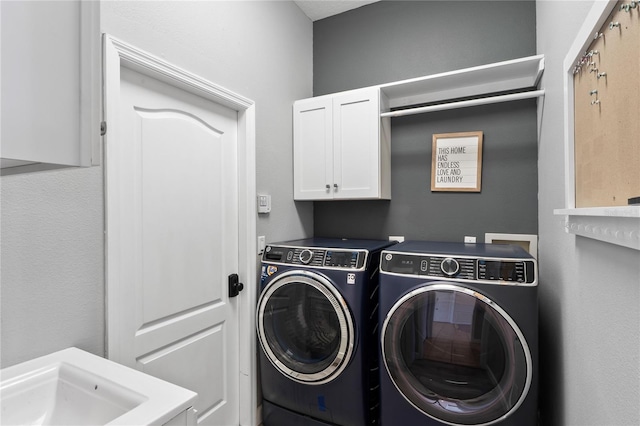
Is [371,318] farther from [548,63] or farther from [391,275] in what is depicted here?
[548,63]

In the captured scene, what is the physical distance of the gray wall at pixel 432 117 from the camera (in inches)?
81.7

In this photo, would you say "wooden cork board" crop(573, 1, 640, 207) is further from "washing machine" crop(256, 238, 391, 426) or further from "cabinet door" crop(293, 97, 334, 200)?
"cabinet door" crop(293, 97, 334, 200)

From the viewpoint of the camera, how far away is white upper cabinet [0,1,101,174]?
34cm

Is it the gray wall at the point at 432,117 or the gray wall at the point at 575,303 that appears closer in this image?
the gray wall at the point at 575,303

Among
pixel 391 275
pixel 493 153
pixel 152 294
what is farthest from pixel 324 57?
pixel 152 294

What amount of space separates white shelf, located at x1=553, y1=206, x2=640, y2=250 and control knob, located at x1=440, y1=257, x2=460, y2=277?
1.94ft

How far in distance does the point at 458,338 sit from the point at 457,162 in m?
1.25

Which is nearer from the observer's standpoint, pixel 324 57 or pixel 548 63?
pixel 548 63

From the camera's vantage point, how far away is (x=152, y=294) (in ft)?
4.99

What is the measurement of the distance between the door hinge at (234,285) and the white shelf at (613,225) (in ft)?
5.65

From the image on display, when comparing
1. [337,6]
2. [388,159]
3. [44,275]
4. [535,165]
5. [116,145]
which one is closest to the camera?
[44,275]

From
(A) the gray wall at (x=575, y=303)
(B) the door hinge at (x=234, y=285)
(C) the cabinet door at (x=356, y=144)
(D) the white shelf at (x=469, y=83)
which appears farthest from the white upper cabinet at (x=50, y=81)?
(D) the white shelf at (x=469, y=83)

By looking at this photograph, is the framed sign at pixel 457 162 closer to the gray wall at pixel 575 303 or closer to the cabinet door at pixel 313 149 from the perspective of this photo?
the gray wall at pixel 575 303

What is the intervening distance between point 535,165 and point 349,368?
172 centimetres
